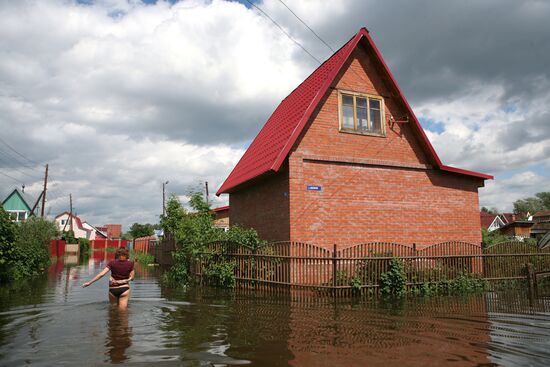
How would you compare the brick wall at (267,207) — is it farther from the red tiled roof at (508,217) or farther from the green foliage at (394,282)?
the red tiled roof at (508,217)

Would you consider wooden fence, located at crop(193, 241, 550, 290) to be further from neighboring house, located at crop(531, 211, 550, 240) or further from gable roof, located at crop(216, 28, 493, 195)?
neighboring house, located at crop(531, 211, 550, 240)

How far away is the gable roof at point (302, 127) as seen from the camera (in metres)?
12.6

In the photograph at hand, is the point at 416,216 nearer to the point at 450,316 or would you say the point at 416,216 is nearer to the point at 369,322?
the point at 450,316

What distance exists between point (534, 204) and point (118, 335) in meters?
113

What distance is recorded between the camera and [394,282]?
37.7 ft

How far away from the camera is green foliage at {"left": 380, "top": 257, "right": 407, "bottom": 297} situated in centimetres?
1141

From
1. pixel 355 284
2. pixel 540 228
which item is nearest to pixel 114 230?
pixel 540 228

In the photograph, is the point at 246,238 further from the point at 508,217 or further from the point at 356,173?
the point at 508,217

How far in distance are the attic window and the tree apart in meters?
96.7

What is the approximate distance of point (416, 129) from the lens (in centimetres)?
1459

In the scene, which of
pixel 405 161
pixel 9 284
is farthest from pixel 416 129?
pixel 9 284

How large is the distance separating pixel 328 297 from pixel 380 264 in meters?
1.95

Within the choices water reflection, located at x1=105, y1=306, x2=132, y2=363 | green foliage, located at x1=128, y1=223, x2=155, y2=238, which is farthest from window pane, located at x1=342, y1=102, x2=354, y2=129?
green foliage, located at x1=128, y1=223, x2=155, y2=238

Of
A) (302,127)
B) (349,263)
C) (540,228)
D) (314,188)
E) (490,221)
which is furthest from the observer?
(490,221)
